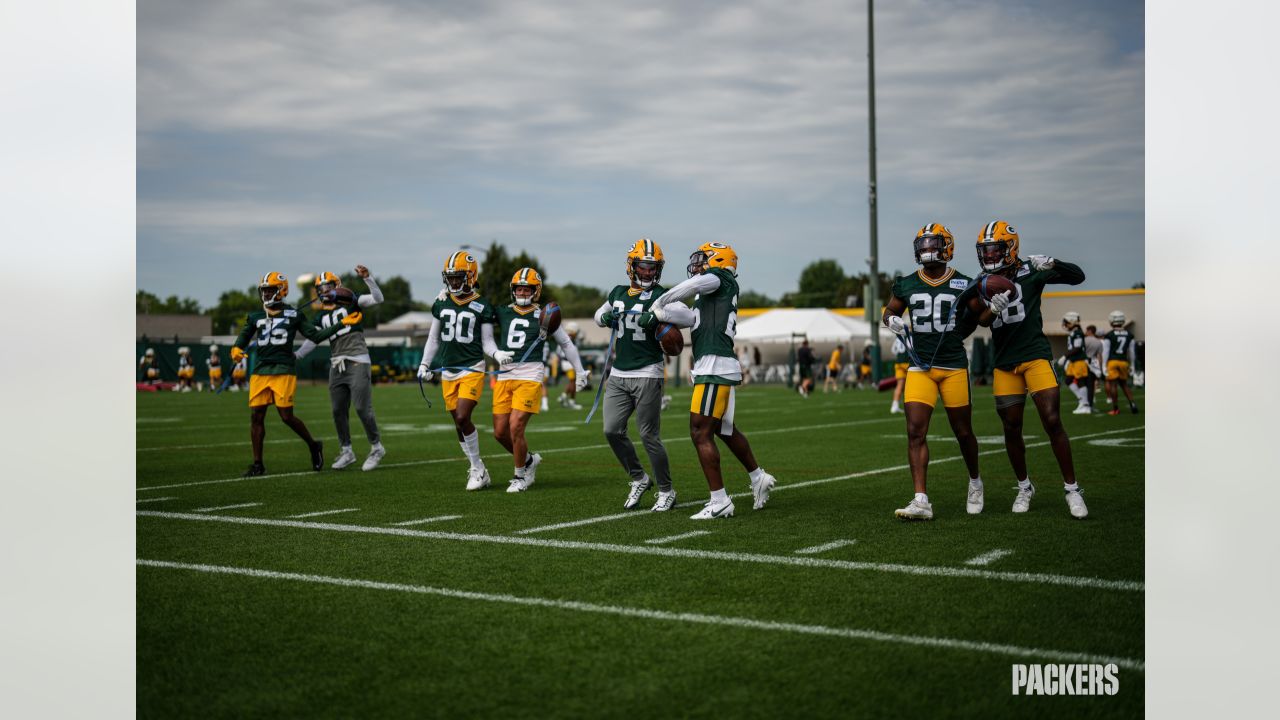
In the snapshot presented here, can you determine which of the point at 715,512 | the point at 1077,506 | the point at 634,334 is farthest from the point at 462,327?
the point at 1077,506

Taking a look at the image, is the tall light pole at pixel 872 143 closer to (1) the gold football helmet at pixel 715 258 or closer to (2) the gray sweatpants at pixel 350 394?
(2) the gray sweatpants at pixel 350 394

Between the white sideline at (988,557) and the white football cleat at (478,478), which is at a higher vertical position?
the white football cleat at (478,478)

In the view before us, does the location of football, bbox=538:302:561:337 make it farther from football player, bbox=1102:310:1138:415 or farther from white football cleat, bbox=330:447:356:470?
football player, bbox=1102:310:1138:415

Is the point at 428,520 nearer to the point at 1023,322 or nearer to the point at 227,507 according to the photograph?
the point at 227,507

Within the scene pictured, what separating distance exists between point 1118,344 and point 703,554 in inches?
585

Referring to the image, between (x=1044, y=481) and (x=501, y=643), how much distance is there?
6570 millimetres

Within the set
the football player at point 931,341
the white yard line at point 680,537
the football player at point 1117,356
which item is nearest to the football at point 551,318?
the white yard line at point 680,537

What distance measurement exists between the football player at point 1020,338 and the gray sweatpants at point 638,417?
2.28 meters

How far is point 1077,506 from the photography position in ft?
24.8

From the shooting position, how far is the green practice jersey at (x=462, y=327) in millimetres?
9891

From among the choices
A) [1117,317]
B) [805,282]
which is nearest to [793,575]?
[1117,317]

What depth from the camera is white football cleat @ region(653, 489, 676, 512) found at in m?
8.15

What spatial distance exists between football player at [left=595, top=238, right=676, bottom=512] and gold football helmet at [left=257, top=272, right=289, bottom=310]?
4123 mm
